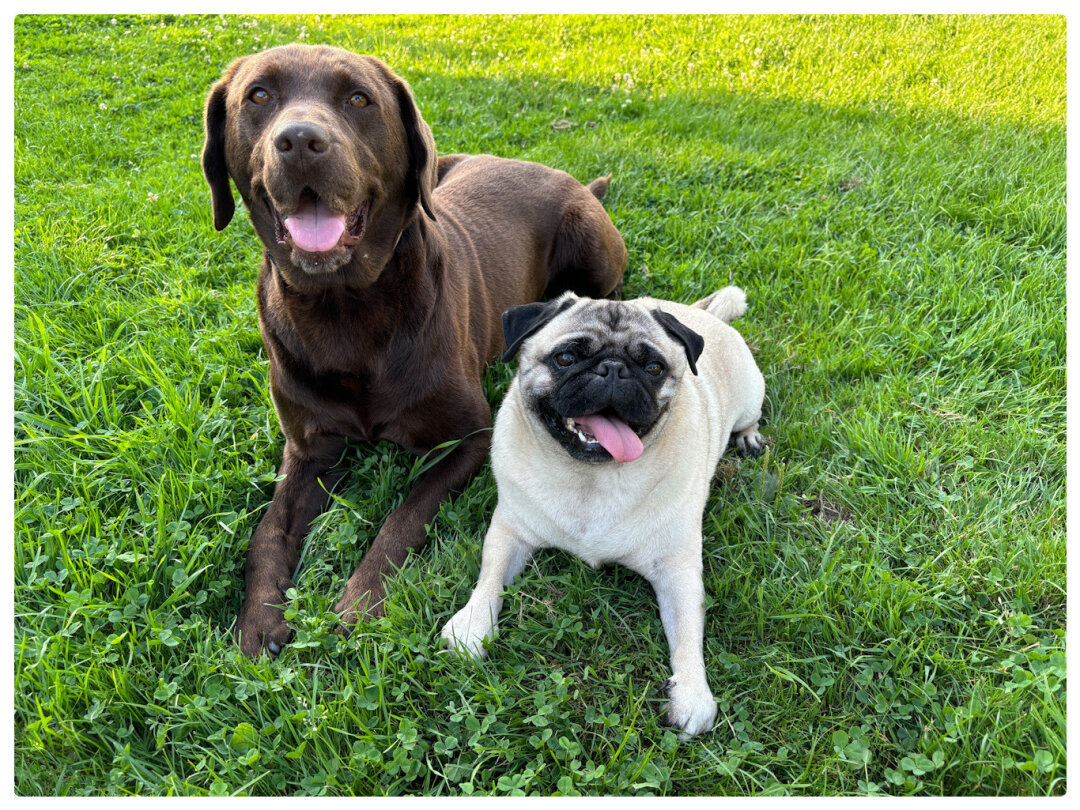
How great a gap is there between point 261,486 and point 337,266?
1133mm

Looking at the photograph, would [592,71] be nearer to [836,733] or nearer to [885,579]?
Result: [885,579]

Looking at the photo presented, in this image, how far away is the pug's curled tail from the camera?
4.00 meters

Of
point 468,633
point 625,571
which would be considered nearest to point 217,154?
point 468,633

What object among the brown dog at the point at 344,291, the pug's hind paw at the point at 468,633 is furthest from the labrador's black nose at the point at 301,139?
the pug's hind paw at the point at 468,633

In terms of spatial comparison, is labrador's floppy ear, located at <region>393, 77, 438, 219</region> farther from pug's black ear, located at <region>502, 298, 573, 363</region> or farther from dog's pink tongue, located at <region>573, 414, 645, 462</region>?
dog's pink tongue, located at <region>573, 414, 645, 462</region>

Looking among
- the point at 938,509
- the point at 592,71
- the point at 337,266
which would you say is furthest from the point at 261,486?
the point at 592,71

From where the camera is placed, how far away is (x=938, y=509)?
3.03 metres

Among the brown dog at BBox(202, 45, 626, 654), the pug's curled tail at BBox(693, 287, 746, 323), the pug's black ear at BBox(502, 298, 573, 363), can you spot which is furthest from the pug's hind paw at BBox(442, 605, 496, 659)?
the pug's curled tail at BBox(693, 287, 746, 323)

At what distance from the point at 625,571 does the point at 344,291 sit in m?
1.56

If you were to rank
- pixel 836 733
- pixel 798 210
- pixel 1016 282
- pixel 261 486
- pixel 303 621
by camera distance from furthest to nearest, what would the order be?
pixel 798 210
pixel 1016 282
pixel 261 486
pixel 303 621
pixel 836 733

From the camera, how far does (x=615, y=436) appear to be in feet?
8.40

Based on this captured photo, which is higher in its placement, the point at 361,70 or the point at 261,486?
the point at 361,70

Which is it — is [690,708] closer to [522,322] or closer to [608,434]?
[608,434]

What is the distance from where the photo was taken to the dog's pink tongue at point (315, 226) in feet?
8.48
